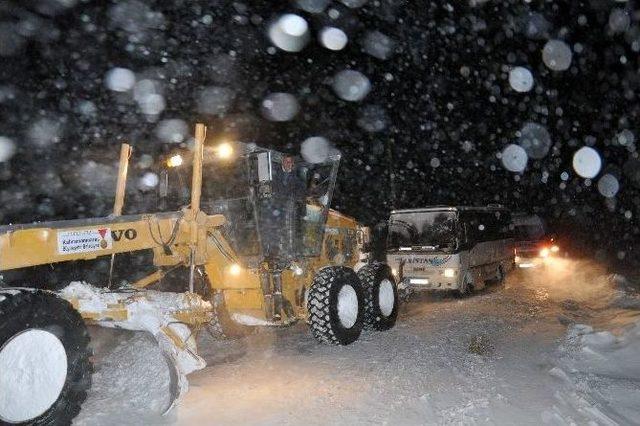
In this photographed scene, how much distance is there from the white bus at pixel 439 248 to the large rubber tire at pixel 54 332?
8710 millimetres

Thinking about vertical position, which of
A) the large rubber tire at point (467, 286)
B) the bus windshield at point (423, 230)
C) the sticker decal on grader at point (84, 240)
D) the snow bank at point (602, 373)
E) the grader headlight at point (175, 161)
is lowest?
the snow bank at point (602, 373)

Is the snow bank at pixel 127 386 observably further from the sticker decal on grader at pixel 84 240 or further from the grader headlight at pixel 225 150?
the grader headlight at pixel 225 150

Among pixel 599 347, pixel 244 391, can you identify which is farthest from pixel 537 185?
pixel 244 391

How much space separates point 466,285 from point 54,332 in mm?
10101

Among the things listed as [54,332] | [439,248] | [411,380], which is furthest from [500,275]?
[54,332]

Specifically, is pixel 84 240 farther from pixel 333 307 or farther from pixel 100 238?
pixel 333 307

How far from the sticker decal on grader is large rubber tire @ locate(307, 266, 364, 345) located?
120 inches

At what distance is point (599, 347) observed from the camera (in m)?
6.49

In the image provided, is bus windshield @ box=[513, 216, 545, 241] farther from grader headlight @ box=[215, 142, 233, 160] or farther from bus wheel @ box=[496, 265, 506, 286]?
grader headlight @ box=[215, 142, 233, 160]

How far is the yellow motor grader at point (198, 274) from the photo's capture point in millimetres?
3822

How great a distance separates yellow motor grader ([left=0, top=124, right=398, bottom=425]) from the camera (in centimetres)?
382

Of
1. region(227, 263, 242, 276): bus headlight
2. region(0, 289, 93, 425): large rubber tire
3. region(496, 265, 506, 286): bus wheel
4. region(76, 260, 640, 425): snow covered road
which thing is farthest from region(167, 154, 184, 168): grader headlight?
region(496, 265, 506, 286): bus wheel

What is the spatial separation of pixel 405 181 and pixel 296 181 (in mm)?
23079

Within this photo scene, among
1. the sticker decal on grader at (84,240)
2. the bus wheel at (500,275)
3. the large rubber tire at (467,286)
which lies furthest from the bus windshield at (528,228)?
the sticker decal on grader at (84,240)
